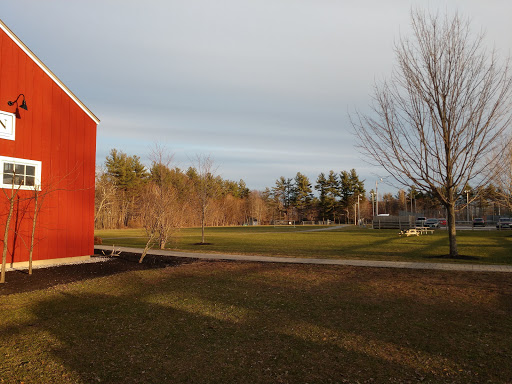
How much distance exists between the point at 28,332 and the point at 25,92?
8.26 m

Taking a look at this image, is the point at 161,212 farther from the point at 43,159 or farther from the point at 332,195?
the point at 332,195

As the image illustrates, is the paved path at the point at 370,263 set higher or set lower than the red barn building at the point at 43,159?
lower

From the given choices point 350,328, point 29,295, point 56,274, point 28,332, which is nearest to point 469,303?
point 350,328

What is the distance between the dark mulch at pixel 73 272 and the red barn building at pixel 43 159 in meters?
0.98

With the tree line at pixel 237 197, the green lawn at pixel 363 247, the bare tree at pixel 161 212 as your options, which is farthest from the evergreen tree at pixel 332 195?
the bare tree at pixel 161 212

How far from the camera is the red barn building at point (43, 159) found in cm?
1023

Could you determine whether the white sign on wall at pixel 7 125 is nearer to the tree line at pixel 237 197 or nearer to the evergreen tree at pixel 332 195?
the tree line at pixel 237 197

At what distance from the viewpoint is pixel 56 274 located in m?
9.62

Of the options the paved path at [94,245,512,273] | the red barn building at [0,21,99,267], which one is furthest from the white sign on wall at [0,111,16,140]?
the paved path at [94,245,512,273]

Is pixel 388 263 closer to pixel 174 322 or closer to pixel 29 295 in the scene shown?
pixel 174 322

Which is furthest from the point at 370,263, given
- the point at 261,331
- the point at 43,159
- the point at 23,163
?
the point at 23,163

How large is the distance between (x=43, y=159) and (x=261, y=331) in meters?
9.13

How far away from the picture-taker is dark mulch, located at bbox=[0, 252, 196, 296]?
8.19 metres

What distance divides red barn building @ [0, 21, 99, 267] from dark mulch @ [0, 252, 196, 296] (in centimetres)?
98
